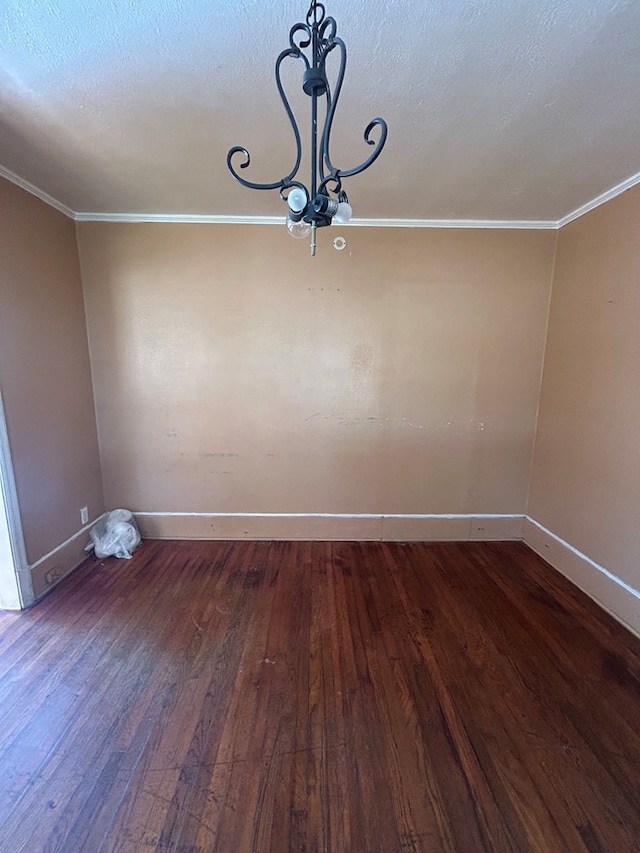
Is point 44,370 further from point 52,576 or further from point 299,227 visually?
point 299,227

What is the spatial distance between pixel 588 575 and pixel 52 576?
11.3 ft

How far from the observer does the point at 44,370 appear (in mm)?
2246

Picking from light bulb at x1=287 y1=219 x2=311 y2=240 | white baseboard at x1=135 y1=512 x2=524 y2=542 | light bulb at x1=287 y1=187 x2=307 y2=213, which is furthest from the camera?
white baseboard at x1=135 y1=512 x2=524 y2=542

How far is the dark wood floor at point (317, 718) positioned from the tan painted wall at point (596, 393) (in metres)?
0.47

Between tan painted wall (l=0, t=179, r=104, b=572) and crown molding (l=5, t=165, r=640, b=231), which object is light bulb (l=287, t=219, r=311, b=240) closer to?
crown molding (l=5, t=165, r=640, b=231)

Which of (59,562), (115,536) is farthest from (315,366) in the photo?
(59,562)

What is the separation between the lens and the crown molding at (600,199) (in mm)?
1977

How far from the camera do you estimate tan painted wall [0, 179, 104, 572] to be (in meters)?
2.01

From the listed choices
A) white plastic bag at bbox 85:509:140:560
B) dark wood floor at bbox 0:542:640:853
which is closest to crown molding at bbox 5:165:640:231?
white plastic bag at bbox 85:509:140:560

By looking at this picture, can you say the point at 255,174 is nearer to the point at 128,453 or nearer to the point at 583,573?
the point at 128,453

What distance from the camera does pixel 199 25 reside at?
1.10 metres

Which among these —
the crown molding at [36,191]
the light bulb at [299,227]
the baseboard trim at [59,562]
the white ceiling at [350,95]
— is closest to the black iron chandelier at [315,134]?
the light bulb at [299,227]

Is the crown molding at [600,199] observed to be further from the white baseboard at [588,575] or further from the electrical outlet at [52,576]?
the electrical outlet at [52,576]

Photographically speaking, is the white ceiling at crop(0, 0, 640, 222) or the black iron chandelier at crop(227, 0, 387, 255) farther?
the white ceiling at crop(0, 0, 640, 222)
